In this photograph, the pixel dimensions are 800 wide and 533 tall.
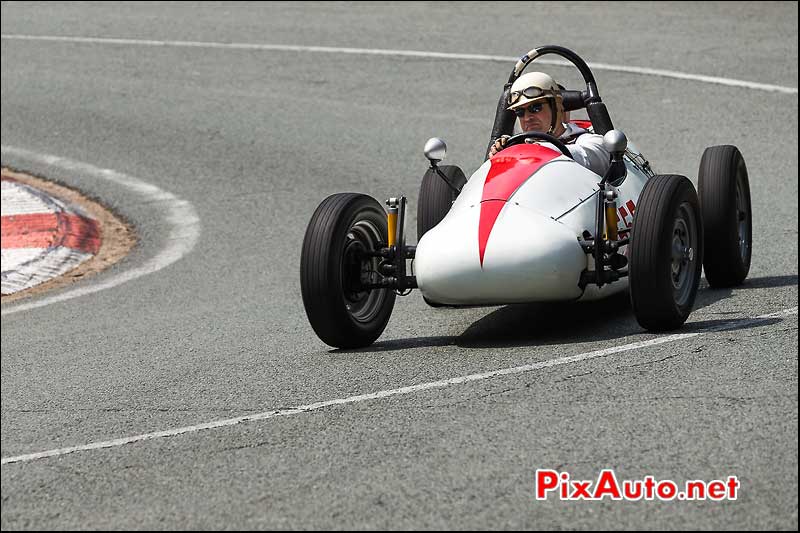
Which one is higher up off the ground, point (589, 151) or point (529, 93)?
point (529, 93)

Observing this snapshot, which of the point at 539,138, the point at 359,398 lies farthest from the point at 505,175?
the point at 359,398

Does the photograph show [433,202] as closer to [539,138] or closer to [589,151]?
[539,138]

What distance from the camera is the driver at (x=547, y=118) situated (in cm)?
746

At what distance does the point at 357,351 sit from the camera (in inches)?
276

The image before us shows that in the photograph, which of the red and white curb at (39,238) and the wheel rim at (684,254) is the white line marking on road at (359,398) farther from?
the red and white curb at (39,238)

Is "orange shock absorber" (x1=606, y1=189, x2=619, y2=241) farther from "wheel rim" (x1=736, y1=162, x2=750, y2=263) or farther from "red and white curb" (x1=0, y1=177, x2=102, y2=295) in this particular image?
"red and white curb" (x1=0, y1=177, x2=102, y2=295)

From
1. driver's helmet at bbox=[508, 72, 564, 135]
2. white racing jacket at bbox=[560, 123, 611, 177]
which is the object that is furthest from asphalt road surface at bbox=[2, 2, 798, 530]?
driver's helmet at bbox=[508, 72, 564, 135]

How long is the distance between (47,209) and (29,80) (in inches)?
219

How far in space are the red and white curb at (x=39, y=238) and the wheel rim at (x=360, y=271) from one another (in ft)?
12.6

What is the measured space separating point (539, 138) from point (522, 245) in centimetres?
119

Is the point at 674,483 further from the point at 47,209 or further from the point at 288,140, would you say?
the point at 288,140
